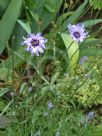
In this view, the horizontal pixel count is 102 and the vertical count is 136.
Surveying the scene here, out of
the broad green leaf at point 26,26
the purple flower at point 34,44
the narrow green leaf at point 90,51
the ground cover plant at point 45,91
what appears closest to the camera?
the purple flower at point 34,44

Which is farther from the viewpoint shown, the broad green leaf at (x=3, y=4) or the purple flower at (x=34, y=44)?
the broad green leaf at (x=3, y=4)

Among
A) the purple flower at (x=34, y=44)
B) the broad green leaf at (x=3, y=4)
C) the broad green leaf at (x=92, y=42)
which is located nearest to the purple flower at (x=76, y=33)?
the purple flower at (x=34, y=44)

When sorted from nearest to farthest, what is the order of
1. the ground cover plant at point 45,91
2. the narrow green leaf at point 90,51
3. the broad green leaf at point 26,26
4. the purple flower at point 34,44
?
the purple flower at point 34,44, the ground cover plant at point 45,91, the broad green leaf at point 26,26, the narrow green leaf at point 90,51

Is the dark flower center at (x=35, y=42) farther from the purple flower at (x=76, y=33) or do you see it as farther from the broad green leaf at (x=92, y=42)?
the broad green leaf at (x=92, y=42)

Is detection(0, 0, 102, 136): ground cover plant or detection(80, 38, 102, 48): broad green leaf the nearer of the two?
detection(0, 0, 102, 136): ground cover plant

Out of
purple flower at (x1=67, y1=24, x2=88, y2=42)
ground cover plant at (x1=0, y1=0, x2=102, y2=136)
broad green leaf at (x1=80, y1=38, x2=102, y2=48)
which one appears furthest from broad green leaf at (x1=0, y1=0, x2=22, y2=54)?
purple flower at (x1=67, y1=24, x2=88, y2=42)

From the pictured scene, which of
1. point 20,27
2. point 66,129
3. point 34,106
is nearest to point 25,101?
point 34,106

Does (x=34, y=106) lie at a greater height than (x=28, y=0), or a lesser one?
lesser

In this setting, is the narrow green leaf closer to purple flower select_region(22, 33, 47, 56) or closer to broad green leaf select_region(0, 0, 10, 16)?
broad green leaf select_region(0, 0, 10, 16)

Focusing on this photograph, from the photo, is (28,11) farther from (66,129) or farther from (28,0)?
(66,129)
